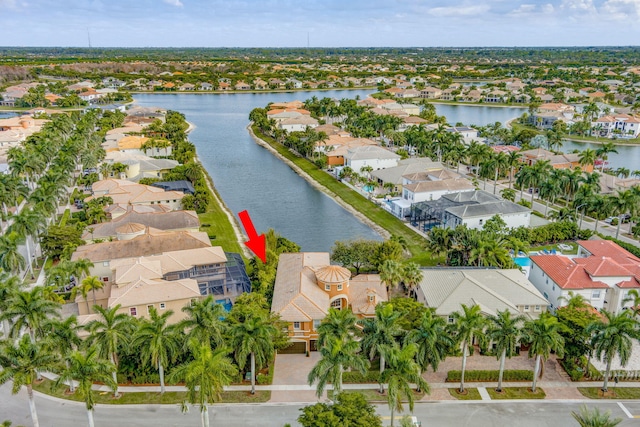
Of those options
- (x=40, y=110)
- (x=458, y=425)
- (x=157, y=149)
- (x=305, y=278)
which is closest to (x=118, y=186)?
(x=157, y=149)

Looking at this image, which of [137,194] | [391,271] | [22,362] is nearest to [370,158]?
[137,194]

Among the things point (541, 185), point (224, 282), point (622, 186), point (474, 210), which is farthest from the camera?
point (622, 186)

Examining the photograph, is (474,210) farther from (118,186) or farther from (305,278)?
(118,186)

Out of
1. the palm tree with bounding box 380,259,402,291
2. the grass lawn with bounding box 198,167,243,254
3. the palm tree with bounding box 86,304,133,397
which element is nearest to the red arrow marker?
the grass lawn with bounding box 198,167,243,254

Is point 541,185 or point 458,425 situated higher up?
point 541,185

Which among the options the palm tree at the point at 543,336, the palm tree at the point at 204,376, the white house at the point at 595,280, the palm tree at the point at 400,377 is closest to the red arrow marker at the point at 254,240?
the palm tree at the point at 204,376

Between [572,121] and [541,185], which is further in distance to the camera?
[572,121]

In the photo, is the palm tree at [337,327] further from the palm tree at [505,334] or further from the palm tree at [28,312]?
the palm tree at [28,312]
